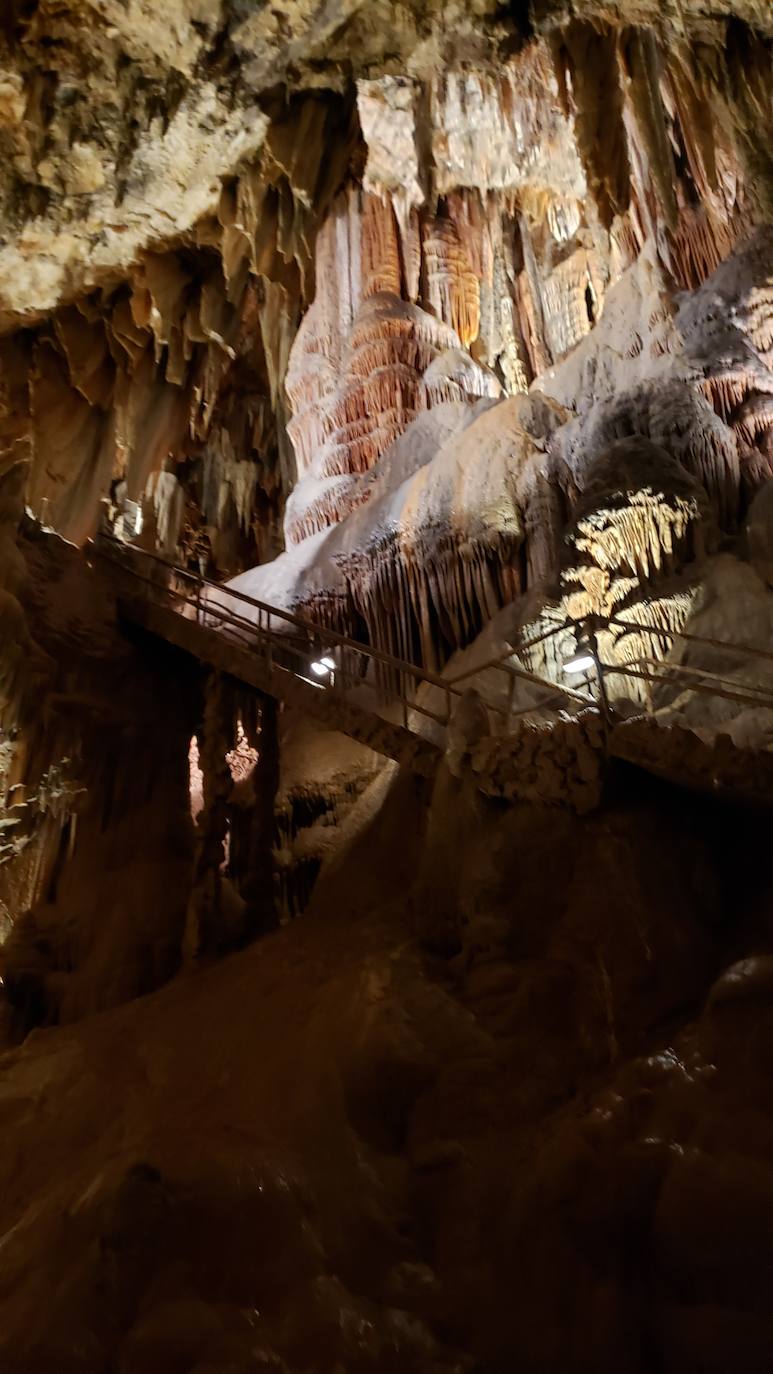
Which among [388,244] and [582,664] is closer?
[582,664]

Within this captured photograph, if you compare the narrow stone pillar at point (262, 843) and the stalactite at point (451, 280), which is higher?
the stalactite at point (451, 280)

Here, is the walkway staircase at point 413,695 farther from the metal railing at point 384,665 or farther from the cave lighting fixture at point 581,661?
the cave lighting fixture at point 581,661

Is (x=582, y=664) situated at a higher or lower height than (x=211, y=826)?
higher

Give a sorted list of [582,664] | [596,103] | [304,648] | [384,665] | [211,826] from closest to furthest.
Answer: [211,826], [582,664], [596,103], [384,665], [304,648]

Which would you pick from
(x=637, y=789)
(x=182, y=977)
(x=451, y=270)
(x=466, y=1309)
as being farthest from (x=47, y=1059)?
(x=451, y=270)

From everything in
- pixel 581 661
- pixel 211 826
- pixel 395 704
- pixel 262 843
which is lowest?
pixel 262 843

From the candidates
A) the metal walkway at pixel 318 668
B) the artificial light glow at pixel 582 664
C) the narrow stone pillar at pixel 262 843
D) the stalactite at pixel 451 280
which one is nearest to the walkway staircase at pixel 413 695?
the metal walkway at pixel 318 668

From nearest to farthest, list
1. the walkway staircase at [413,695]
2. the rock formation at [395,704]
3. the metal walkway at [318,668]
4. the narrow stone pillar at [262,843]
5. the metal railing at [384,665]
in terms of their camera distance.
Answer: the rock formation at [395,704] → the walkway staircase at [413,695] → the metal walkway at [318,668] → the metal railing at [384,665] → the narrow stone pillar at [262,843]

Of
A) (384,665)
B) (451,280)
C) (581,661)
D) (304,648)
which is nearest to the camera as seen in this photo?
(581,661)

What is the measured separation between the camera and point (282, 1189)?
13.3 feet

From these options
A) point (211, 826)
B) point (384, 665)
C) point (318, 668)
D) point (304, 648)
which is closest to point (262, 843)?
point (211, 826)

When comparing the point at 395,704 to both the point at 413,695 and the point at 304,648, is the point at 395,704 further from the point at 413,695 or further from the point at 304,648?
the point at 304,648

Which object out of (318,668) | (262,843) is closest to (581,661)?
(262,843)

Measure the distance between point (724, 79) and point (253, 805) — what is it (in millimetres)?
7713
